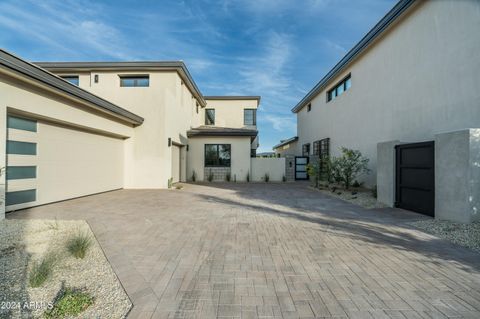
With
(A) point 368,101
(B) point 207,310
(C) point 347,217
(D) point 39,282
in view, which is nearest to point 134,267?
(D) point 39,282

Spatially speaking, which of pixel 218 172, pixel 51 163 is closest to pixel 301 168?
pixel 218 172

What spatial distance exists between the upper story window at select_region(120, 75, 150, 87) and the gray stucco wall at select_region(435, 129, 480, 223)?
13.2 metres

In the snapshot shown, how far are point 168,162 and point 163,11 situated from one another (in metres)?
7.11

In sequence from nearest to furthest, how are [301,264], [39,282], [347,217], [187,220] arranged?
1. [39,282]
2. [301,264]
3. [187,220]
4. [347,217]

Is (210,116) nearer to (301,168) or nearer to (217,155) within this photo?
(217,155)

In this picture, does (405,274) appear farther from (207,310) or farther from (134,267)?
(134,267)

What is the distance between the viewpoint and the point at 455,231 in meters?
4.81

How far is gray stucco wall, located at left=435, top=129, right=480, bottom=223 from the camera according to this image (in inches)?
201

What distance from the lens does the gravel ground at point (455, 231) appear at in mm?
4266

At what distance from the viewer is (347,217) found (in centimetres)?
621

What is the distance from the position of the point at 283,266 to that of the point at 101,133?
9.55m

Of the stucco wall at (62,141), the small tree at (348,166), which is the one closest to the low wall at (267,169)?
the small tree at (348,166)

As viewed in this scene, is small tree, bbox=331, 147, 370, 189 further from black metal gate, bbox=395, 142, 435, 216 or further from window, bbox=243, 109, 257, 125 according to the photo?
window, bbox=243, 109, 257, 125

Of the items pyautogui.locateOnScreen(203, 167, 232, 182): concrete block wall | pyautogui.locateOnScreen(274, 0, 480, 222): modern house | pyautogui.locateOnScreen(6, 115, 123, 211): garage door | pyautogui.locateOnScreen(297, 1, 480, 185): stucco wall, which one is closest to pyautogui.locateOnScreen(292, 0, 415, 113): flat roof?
pyautogui.locateOnScreen(274, 0, 480, 222): modern house
